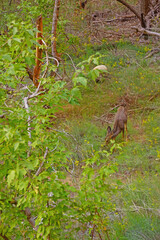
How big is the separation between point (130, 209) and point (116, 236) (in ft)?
1.58

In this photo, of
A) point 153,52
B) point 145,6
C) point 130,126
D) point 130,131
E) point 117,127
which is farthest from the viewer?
point 145,6

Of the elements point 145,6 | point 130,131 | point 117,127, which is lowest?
point 130,131

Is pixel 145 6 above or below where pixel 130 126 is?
above

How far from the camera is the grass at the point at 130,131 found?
11.6 feet

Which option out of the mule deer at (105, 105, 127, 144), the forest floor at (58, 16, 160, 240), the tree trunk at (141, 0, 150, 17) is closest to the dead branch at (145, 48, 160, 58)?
the forest floor at (58, 16, 160, 240)

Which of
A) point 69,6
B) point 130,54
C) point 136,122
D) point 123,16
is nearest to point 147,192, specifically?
point 136,122

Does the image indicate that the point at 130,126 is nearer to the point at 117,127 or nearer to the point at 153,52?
the point at 117,127

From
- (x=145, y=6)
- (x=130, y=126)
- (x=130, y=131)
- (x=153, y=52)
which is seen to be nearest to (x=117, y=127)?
(x=130, y=131)

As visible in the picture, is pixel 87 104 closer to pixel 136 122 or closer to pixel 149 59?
pixel 136 122

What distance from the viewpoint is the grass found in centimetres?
353

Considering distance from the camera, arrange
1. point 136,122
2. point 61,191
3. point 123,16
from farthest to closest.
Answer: point 123,16
point 136,122
point 61,191

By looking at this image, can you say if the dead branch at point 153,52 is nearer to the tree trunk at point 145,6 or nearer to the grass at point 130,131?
the grass at point 130,131

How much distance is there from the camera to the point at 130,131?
21.1ft

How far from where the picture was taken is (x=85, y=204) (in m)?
2.42
